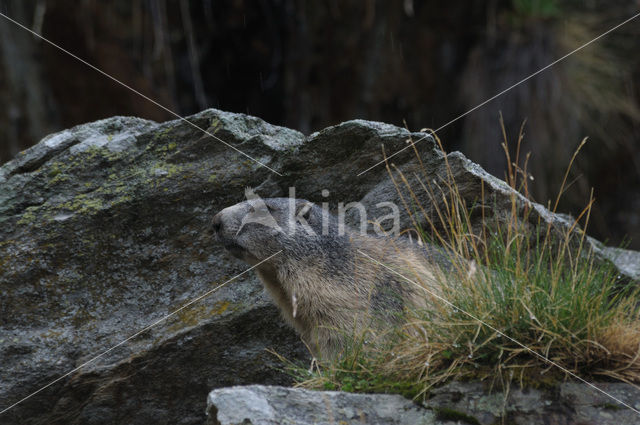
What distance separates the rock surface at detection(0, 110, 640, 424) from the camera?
566 cm

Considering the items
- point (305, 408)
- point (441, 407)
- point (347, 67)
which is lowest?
point (441, 407)

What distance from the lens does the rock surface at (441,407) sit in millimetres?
3689

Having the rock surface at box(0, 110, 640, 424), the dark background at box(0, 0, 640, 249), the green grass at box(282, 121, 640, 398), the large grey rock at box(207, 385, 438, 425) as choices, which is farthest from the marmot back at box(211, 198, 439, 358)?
the dark background at box(0, 0, 640, 249)

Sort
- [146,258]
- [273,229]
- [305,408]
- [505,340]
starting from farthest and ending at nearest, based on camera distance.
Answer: [146,258], [273,229], [505,340], [305,408]

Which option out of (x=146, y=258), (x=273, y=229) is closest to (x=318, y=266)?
(x=273, y=229)

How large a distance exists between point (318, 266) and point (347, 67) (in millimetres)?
6880

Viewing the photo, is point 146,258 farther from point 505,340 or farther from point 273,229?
point 505,340

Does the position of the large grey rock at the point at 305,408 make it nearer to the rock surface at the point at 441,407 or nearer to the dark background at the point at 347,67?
the rock surface at the point at 441,407

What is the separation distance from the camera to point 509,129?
11.5 m

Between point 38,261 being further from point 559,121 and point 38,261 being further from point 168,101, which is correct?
point 559,121

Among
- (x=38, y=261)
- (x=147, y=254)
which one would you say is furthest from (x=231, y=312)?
(x=38, y=261)

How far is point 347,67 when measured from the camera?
38.8ft

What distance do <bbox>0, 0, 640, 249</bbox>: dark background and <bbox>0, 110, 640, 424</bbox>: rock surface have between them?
4.83 metres

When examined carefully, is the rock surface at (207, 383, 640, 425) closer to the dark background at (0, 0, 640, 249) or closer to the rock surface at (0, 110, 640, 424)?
the rock surface at (0, 110, 640, 424)
